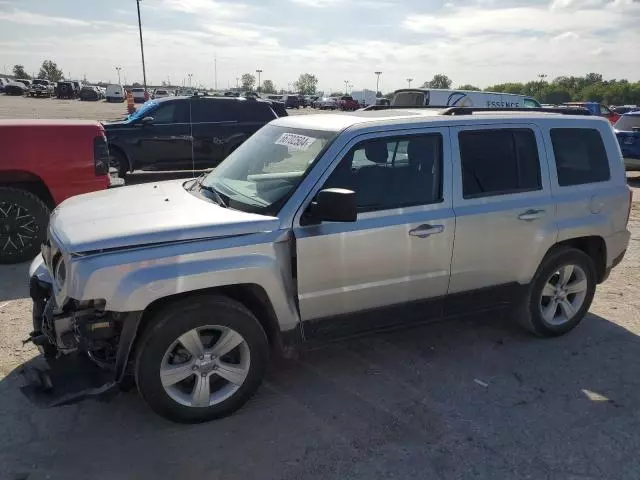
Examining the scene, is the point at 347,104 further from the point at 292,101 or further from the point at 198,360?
the point at 198,360

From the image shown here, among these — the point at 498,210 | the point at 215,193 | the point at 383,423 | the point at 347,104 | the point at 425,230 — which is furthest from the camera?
the point at 347,104

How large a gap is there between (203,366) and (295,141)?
167cm

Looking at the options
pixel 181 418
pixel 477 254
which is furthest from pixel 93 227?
pixel 477 254

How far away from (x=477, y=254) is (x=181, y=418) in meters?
2.33

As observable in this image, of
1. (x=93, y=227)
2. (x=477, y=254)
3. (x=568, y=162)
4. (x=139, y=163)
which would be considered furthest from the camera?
(x=139, y=163)

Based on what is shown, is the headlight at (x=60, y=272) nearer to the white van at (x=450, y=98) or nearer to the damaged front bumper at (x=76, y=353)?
the damaged front bumper at (x=76, y=353)

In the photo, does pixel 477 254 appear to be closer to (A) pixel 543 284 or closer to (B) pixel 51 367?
(A) pixel 543 284

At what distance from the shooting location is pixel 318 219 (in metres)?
3.29

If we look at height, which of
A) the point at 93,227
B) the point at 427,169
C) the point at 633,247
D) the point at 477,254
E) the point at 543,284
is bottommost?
the point at 633,247

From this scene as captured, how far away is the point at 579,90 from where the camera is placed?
7406 cm

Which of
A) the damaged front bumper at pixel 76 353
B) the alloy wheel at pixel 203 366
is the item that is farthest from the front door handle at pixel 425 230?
the damaged front bumper at pixel 76 353

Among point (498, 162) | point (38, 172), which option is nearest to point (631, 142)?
point (498, 162)

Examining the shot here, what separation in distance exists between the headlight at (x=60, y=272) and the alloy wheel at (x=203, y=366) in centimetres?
76

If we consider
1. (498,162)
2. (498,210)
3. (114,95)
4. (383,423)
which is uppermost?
(114,95)
